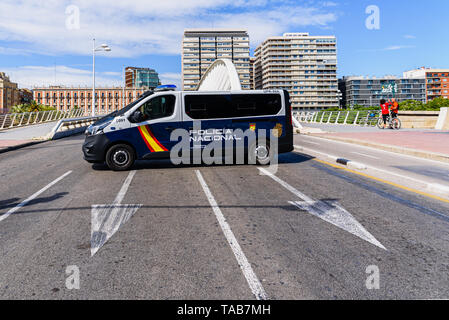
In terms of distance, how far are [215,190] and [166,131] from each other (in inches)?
126

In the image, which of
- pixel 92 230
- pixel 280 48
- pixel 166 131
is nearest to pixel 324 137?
pixel 166 131

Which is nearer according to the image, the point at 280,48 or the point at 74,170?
the point at 74,170

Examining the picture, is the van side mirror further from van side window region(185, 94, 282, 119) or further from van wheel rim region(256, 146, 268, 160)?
van wheel rim region(256, 146, 268, 160)

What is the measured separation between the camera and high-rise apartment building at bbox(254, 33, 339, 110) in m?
160

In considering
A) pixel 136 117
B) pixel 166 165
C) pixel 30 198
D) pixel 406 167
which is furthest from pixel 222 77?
pixel 30 198

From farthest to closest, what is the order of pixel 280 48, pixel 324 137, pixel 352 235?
pixel 280 48 → pixel 324 137 → pixel 352 235

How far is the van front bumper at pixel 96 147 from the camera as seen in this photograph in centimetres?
919

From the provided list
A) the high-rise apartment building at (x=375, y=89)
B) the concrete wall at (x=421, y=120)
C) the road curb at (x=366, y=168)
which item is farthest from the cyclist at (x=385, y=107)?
the high-rise apartment building at (x=375, y=89)

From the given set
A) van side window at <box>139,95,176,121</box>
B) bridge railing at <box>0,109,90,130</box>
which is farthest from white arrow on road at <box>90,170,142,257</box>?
bridge railing at <box>0,109,90,130</box>

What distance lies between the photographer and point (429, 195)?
6.46m

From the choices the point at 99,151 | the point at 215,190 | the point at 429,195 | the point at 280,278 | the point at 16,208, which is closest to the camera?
the point at 280,278

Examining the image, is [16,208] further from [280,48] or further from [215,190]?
[280,48]

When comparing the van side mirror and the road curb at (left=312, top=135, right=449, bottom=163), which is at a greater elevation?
the van side mirror

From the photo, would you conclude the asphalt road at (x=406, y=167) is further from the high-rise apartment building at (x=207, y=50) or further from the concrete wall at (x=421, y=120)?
the high-rise apartment building at (x=207, y=50)
